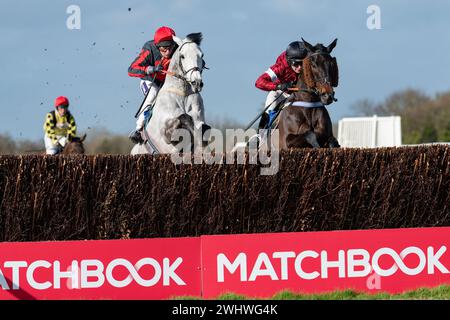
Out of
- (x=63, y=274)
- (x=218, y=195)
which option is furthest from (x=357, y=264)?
(x=63, y=274)

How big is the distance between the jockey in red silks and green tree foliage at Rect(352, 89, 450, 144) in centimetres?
2287

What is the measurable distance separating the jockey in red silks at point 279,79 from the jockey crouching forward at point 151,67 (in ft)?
4.06

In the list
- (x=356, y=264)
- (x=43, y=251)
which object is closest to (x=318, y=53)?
(x=356, y=264)

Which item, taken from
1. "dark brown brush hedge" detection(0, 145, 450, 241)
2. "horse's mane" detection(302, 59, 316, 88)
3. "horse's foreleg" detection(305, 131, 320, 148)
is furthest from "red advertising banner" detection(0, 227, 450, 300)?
"horse's mane" detection(302, 59, 316, 88)

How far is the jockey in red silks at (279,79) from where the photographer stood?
12.6 metres

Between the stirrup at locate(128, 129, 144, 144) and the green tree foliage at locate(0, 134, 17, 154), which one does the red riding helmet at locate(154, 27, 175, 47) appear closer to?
the stirrup at locate(128, 129, 144, 144)

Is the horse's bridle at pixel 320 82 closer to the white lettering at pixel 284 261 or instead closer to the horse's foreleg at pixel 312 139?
the horse's foreleg at pixel 312 139

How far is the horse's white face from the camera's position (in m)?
11.8

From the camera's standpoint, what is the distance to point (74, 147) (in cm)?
1614

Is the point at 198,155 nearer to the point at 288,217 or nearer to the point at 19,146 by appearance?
the point at 288,217

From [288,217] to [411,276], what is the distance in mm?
1263

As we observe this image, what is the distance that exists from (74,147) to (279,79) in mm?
4553

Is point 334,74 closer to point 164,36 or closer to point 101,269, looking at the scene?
point 164,36

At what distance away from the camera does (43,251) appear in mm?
8789
